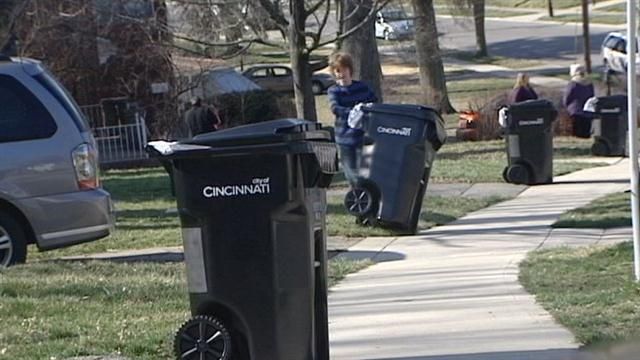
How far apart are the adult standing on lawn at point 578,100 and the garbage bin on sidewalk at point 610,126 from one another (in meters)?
2.21

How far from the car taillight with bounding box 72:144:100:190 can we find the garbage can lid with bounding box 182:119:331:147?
16.0 feet

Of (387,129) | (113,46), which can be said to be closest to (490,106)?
(113,46)

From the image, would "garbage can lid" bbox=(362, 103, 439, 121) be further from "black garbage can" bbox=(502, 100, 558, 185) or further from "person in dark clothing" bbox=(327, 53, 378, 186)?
"black garbage can" bbox=(502, 100, 558, 185)

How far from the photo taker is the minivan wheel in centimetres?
1164

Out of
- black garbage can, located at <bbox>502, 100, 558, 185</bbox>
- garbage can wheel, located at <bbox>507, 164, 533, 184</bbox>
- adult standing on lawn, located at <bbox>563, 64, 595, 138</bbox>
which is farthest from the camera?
adult standing on lawn, located at <bbox>563, 64, 595, 138</bbox>

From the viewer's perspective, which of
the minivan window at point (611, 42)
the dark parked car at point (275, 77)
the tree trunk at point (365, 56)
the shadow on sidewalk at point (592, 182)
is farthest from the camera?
the minivan window at point (611, 42)

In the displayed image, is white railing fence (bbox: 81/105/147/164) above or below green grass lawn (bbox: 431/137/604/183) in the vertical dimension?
above

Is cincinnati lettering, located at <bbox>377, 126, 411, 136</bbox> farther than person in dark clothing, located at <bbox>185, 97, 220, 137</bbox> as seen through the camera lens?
Answer: No

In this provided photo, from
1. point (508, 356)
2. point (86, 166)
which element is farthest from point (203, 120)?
point (508, 356)

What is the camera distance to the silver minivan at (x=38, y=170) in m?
11.6

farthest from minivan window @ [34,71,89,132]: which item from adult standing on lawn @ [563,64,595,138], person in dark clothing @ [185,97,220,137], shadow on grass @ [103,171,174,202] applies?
adult standing on lawn @ [563,64,595,138]

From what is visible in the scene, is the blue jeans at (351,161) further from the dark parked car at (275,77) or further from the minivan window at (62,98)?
the dark parked car at (275,77)

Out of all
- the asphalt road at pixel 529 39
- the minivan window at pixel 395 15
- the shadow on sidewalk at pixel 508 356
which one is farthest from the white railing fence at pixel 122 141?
the asphalt road at pixel 529 39

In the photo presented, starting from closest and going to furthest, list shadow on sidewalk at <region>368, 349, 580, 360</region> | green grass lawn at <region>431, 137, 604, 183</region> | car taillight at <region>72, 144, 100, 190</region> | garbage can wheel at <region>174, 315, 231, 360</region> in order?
garbage can wheel at <region>174, 315, 231, 360</region> → shadow on sidewalk at <region>368, 349, 580, 360</region> → car taillight at <region>72, 144, 100, 190</region> → green grass lawn at <region>431, 137, 604, 183</region>
